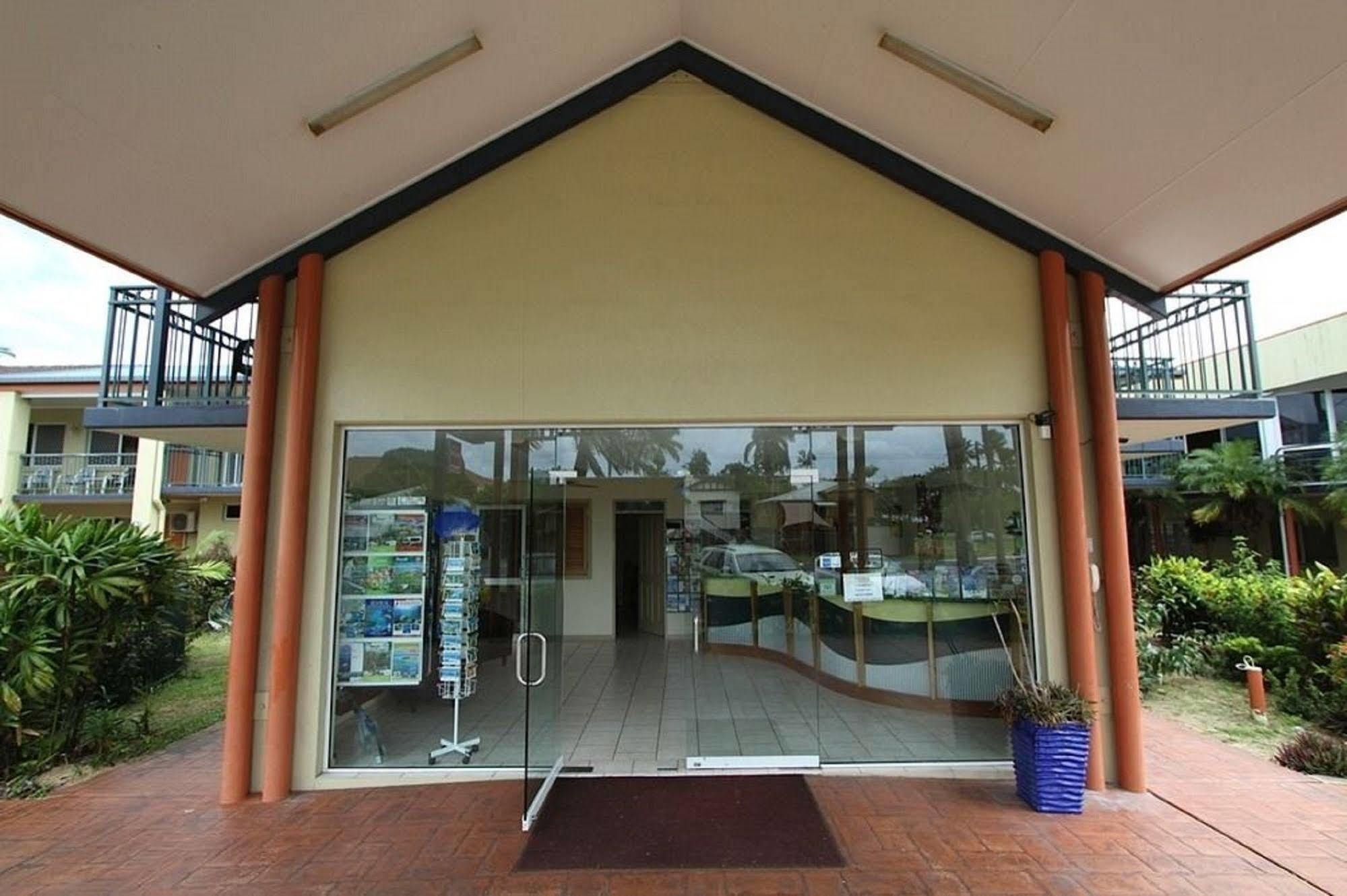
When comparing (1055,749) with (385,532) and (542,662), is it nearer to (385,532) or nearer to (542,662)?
(542,662)

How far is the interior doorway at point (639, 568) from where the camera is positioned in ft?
21.9

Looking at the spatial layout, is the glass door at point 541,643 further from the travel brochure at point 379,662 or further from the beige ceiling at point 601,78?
the beige ceiling at point 601,78

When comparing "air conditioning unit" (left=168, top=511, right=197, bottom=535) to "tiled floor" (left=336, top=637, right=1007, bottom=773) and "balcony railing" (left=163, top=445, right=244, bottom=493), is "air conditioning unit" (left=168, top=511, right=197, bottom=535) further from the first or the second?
"tiled floor" (left=336, top=637, right=1007, bottom=773)

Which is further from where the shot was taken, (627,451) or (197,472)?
(197,472)

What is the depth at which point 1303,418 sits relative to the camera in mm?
13828

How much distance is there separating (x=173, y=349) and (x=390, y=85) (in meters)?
3.28

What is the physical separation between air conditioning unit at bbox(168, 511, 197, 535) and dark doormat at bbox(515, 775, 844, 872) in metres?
13.7

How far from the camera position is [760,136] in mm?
4805

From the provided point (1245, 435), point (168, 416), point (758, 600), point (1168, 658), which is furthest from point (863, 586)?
point (1245, 435)

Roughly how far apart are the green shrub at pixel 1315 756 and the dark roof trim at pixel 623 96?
3.26m

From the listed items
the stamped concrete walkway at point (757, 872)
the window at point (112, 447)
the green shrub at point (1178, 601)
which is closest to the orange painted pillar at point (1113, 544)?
the stamped concrete walkway at point (757, 872)

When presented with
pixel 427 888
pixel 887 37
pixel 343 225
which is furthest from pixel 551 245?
pixel 427 888

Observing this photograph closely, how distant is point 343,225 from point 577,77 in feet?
6.16

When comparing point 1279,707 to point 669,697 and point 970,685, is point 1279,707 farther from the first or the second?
point 669,697
